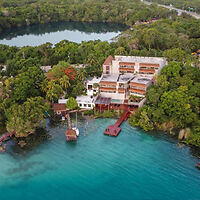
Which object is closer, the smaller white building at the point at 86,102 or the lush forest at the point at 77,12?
the smaller white building at the point at 86,102

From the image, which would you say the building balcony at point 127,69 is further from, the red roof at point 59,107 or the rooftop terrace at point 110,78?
the red roof at point 59,107

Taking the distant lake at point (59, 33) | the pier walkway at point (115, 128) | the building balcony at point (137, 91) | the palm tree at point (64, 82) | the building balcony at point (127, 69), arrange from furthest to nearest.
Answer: the distant lake at point (59, 33) < the building balcony at point (127, 69) < the palm tree at point (64, 82) < the building balcony at point (137, 91) < the pier walkway at point (115, 128)

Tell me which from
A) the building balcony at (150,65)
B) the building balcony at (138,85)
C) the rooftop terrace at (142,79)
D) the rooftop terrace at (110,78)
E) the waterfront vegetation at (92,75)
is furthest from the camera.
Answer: the building balcony at (150,65)

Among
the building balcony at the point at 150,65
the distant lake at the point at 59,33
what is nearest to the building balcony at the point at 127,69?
the building balcony at the point at 150,65

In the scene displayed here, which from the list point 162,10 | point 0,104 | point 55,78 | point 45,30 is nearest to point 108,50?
point 55,78

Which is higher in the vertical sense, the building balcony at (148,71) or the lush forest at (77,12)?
the lush forest at (77,12)

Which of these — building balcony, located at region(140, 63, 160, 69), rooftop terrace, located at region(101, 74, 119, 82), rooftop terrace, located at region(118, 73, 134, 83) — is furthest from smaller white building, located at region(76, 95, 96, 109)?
building balcony, located at region(140, 63, 160, 69)

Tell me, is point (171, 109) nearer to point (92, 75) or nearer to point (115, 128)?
point (115, 128)

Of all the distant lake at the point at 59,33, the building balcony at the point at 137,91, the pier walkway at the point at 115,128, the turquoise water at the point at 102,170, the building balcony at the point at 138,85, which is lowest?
the turquoise water at the point at 102,170
